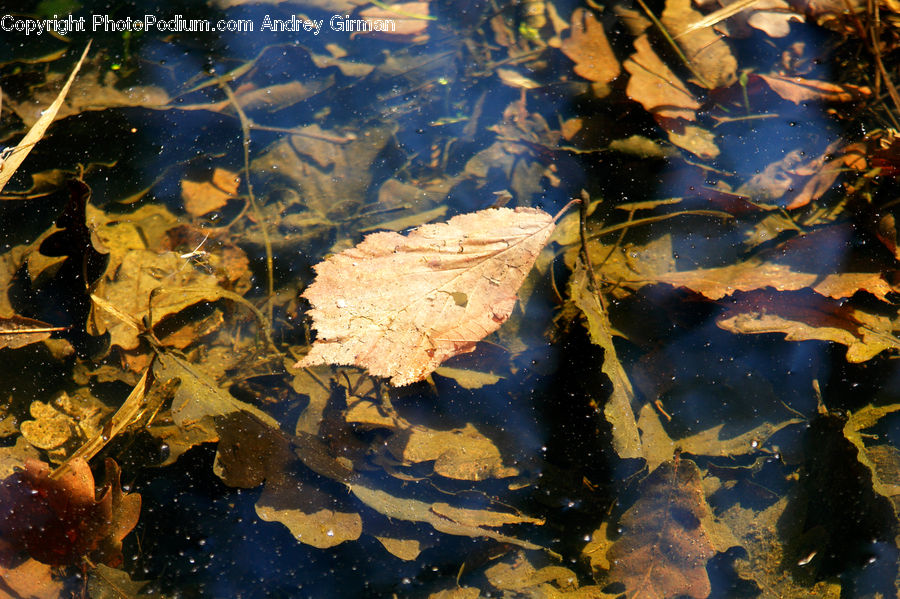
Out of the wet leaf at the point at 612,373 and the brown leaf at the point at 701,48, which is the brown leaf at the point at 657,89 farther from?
the wet leaf at the point at 612,373

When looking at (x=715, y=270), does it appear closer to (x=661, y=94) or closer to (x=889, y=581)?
(x=661, y=94)

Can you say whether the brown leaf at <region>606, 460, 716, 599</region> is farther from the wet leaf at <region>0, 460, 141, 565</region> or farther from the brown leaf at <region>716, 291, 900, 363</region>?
the wet leaf at <region>0, 460, 141, 565</region>

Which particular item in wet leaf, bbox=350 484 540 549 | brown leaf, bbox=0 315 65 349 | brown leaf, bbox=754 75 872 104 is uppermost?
brown leaf, bbox=754 75 872 104

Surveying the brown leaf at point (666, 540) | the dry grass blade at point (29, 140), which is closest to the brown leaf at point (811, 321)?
the brown leaf at point (666, 540)

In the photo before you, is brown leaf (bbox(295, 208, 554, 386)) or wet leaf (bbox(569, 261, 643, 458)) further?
wet leaf (bbox(569, 261, 643, 458))

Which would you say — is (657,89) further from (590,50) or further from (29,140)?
(29,140)

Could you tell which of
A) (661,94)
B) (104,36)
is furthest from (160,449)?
(661,94)

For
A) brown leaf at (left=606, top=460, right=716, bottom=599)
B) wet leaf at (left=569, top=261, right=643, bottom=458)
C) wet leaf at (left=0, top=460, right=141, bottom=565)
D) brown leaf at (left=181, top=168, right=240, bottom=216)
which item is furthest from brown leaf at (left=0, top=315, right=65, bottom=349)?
brown leaf at (left=606, top=460, right=716, bottom=599)

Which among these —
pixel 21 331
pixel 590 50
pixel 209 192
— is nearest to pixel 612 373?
pixel 590 50
